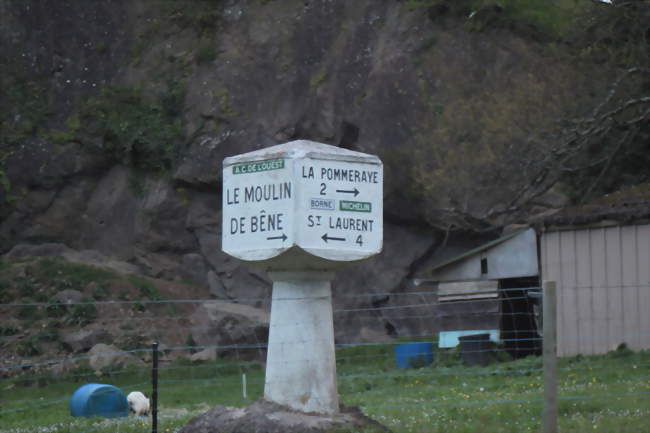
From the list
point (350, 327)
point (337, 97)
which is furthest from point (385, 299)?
point (337, 97)

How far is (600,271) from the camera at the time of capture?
60.9 feet

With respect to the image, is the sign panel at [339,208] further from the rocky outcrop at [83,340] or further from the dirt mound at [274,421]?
the rocky outcrop at [83,340]

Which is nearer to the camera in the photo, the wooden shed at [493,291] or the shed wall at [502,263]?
the shed wall at [502,263]

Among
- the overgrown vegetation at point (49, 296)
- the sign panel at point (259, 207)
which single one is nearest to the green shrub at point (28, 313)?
the overgrown vegetation at point (49, 296)

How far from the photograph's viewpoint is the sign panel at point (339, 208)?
9.22 meters

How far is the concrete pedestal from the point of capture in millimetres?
9414

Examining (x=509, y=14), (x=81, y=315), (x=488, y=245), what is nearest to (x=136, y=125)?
(x=81, y=315)

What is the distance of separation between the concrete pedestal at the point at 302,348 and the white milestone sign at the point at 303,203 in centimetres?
45

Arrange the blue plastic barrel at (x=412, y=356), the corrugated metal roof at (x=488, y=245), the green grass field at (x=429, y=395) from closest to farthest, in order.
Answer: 1. the green grass field at (x=429, y=395)
2. the corrugated metal roof at (x=488, y=245)
3. the blue plastic barrel at (x=412, y=356)

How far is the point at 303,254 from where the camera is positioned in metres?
9.23

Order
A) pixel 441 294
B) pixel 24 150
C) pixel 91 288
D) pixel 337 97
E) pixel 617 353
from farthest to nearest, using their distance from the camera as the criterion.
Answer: pixel 24 150, pixel 337 97, pixel 91 288, pixel 441 294, pixel 617 353

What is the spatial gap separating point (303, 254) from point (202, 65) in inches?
1058

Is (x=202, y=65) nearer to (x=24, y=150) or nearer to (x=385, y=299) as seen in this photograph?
(x=24, y=150)

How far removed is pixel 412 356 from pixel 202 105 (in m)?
15.4
